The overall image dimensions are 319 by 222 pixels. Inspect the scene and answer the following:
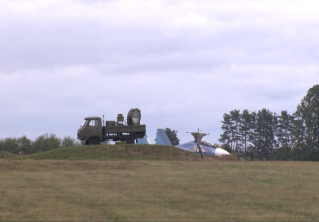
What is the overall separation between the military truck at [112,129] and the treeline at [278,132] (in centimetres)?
2840

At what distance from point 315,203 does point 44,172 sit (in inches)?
497

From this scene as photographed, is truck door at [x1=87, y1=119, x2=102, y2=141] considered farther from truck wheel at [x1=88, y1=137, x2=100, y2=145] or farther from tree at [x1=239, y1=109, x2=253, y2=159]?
tree at [x1=239, y1=109, x2=253, y2=159]

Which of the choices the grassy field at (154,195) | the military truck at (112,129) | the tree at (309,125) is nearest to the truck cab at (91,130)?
the military truck at (112,129)

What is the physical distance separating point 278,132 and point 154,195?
197ft

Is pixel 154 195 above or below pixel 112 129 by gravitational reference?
below

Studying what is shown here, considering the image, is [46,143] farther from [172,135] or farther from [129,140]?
[172,135]

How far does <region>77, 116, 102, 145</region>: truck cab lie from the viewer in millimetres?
34781

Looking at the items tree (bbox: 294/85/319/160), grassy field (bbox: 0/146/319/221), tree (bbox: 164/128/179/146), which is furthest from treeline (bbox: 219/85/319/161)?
grassy field (bbox: 0/146/319/221)

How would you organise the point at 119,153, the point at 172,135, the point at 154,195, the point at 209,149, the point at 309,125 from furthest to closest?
the point at 172,135
the point at 309,125
the point at 209,149
the point at 119,153
the point at 154,195

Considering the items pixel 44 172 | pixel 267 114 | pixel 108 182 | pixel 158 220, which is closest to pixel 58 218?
pixel 158 220

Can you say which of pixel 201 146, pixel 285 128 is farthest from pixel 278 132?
pixel 201 146

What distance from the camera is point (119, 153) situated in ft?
100

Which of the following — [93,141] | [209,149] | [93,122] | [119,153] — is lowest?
[119,153]

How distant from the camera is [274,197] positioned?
13.4 m
